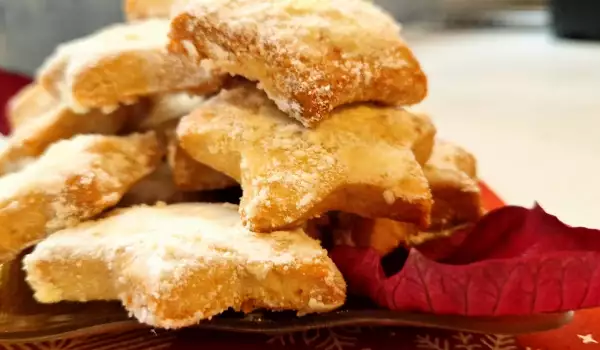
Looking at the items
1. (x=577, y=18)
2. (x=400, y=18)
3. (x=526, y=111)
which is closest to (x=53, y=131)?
(x=526, y=111)

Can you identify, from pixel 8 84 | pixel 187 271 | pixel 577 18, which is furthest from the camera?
pixel 577 18

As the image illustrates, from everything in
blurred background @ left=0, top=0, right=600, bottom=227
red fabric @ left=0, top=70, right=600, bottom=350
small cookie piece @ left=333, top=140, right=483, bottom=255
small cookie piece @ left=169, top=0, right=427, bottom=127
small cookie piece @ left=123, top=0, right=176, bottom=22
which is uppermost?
small cookie piece @ left=169, top=0, right=427, bottom=127

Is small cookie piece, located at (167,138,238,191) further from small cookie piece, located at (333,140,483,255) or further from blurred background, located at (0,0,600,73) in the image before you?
blurred background, located at (0,0,600,73)

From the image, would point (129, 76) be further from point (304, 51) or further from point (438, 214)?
point (438, 214)

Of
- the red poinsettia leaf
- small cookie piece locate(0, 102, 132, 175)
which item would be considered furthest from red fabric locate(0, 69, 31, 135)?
the red poinsettia leaf

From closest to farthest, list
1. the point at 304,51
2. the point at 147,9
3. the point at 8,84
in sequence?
the point at 304,51 → the point at 147,9 → the point at 8,84

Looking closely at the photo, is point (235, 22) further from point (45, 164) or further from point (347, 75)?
point (45, 164)
